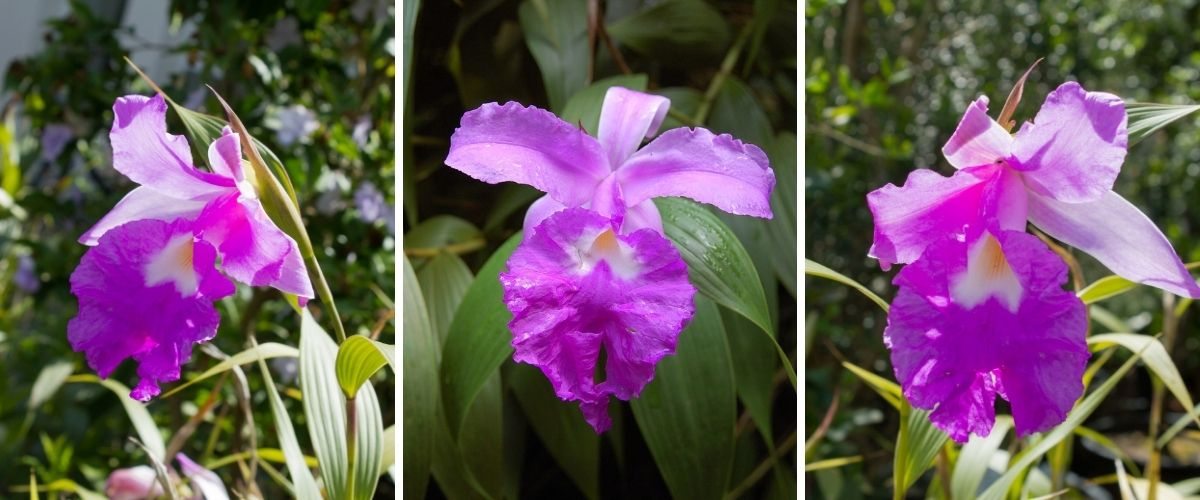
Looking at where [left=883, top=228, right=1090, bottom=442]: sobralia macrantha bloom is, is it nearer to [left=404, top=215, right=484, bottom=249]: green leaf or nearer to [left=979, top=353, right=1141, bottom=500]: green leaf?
[left=979, top=353, right=1141, bottom=500]: green leaf

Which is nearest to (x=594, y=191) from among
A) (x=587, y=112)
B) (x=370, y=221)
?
Result: (x=587, y=112)

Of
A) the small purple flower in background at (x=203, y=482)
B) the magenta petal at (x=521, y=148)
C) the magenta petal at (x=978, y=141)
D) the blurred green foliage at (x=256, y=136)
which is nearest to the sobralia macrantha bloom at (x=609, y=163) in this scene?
the magenta petal at (x=521, y=148)

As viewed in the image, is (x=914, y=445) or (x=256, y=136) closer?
(x=914, y=445)

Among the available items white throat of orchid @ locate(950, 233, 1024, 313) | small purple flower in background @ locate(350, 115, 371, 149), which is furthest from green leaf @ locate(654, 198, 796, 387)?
small purple flower in background @ locate(350, 115, 371, 149)

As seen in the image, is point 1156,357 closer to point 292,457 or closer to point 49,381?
point 292,457

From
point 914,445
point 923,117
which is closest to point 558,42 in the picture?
point 914,445

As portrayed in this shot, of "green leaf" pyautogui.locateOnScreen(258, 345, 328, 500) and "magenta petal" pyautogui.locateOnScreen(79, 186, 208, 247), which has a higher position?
"magenta petal" pyautogui.locateOnScreen(79, 186, 208, 247)

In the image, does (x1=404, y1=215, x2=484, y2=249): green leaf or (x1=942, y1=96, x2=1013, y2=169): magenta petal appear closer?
(x1=942, y1=96, x2=1013, y2=169): magenta petal
